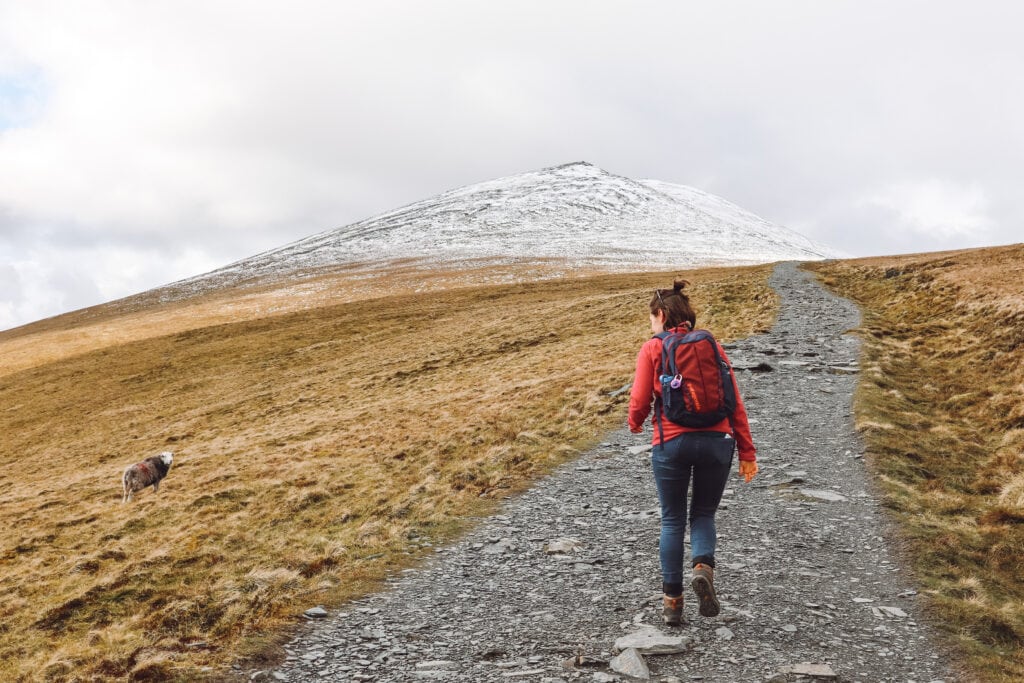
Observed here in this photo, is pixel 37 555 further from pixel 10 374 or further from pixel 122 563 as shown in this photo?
pixel 10 374

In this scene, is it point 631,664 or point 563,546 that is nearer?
point 631,664

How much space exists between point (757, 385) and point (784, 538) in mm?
9951

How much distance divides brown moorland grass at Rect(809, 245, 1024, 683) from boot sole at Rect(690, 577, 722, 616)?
2.37 m

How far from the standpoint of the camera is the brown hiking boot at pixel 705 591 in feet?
22.4

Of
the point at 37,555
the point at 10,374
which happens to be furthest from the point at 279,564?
the point at 10,374

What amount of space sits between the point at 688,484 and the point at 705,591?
3.98 ft

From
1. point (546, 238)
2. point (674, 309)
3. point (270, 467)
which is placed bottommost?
point (270, 467)

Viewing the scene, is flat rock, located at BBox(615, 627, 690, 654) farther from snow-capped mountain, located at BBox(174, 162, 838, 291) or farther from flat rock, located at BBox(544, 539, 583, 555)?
snow-capped mountain, located at BBox(174, 162, 838, 291)

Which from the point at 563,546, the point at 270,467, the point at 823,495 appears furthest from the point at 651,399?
the point at 270,467

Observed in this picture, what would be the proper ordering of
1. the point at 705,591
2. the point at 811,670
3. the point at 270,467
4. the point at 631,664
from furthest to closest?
1. the point at 270,467
2. the point at 705,591
3. the point at 631,664
4. the point at 811,670

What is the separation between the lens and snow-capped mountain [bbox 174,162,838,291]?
124250 mm

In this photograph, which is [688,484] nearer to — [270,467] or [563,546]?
[563,546]

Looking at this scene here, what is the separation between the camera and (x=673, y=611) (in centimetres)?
685

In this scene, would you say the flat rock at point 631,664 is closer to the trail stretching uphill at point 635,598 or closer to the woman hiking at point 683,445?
the trail stretching uphill at point 635,598
